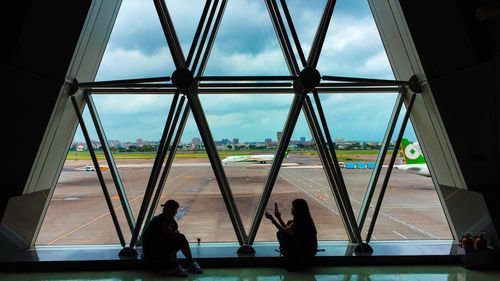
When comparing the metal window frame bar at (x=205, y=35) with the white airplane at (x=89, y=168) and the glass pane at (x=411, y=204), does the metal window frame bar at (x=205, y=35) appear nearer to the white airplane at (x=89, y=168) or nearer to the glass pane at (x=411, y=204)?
the white airplane at (x=89, y=168)

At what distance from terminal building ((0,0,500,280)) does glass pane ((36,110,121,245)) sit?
40 mm

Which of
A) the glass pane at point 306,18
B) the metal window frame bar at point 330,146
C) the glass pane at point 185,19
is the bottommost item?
the metal window frame bar at point 330,146

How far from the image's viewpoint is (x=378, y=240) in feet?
26.0

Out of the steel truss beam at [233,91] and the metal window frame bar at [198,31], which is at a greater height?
the metal window frame bar at [198,31]

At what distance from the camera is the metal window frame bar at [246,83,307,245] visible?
24.3 ft

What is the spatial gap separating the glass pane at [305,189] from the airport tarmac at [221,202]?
0.08ft

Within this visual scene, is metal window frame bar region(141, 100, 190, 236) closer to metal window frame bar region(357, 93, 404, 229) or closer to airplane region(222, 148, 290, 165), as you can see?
airplane region(222, 148, 290, 165)

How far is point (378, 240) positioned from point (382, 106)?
3369mm

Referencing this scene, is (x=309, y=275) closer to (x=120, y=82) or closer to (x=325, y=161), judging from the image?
(x=325, y=161)

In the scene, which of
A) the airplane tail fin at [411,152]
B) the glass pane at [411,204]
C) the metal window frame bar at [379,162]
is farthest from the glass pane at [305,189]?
the airplane tail fin at [411,152]

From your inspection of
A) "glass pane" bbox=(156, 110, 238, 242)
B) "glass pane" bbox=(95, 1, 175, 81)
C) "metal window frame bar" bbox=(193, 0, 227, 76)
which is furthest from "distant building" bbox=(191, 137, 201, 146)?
"glass pane" bbox=(95, 1, 175, 81)

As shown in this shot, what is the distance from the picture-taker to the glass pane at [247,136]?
8180 millimetres

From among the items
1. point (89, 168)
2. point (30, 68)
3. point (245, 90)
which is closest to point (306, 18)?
point (245, 90)

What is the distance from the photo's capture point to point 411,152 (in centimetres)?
884
